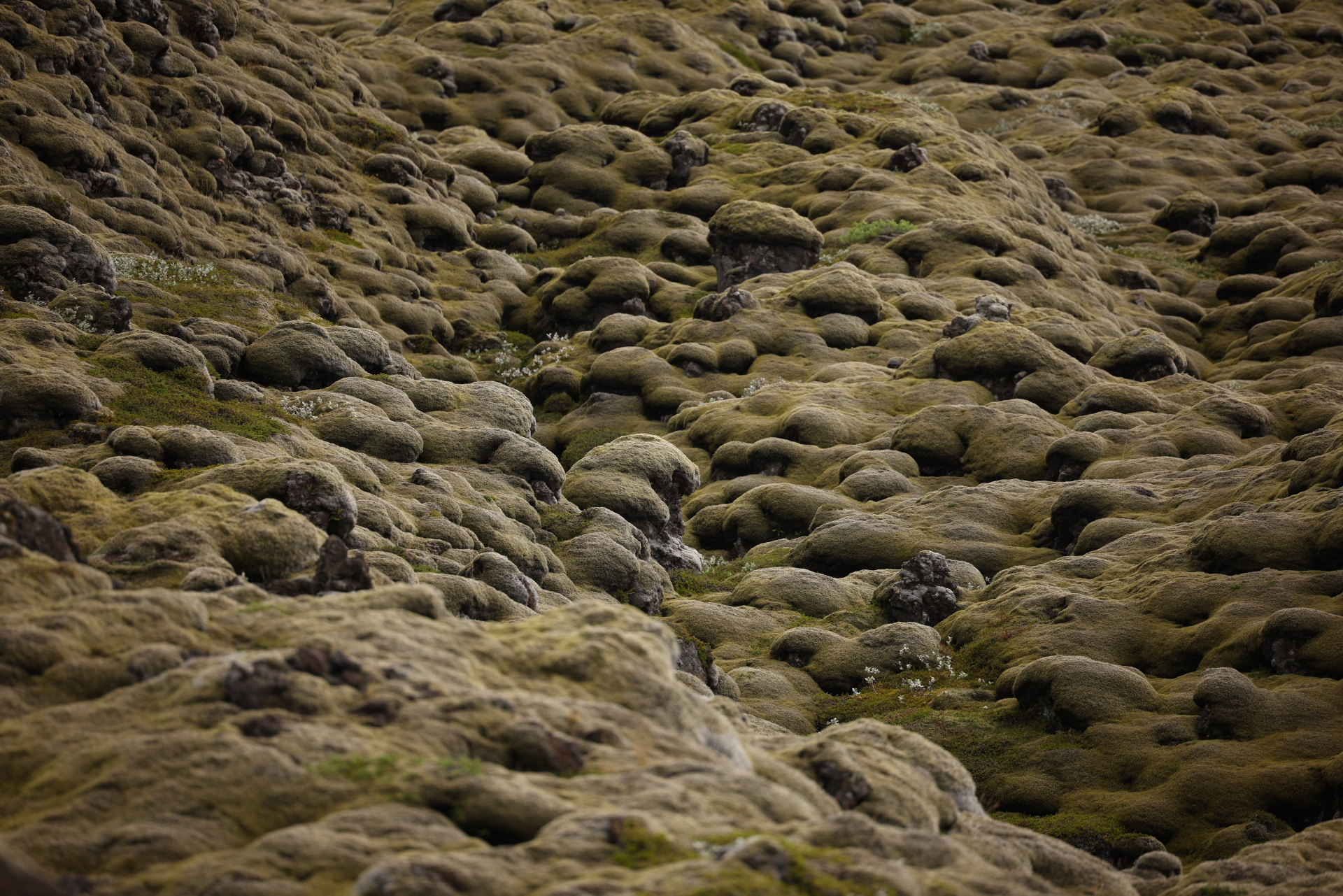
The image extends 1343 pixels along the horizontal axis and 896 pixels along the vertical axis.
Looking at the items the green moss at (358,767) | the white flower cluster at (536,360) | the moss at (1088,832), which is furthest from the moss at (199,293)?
the moss at (1088,832)

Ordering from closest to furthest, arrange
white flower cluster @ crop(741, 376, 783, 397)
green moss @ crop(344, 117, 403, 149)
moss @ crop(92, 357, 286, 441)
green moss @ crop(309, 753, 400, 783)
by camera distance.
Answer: green moss @ crop(309, 753, 400, 783)
moss @ crop(92, 357, 286, 441)
white flower cluster @ crop(741, 376, 783, 397)
green moss @ crop(344, 117, 403, 149)

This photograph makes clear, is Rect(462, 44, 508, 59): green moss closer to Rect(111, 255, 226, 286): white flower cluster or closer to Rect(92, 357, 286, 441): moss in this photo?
Rect(111, 255, 226, 286): white flower cluster

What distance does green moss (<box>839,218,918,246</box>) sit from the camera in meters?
60.4

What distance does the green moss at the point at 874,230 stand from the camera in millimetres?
60406

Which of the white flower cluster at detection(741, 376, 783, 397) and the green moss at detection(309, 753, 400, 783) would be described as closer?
the green moss at detection(309, 753, 400, 783)

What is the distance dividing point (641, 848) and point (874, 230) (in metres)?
56.1

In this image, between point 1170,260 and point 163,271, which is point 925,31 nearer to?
point 1170,260

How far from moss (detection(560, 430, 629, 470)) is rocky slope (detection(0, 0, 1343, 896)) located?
0.23 metres

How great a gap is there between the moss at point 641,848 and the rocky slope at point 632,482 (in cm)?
5

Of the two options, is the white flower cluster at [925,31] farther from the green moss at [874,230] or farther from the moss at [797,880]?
the moss at [797,880]

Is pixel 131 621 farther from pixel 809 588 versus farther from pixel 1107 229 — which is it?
pixel 1107 229

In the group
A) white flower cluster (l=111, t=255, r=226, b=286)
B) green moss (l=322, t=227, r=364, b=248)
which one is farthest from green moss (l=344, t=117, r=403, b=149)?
white flower cluster (l=111, t=255, r=226, b=286)

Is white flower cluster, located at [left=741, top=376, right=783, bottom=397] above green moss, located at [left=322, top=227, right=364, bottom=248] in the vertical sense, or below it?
below

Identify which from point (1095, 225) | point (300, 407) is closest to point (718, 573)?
point (300, 407)
